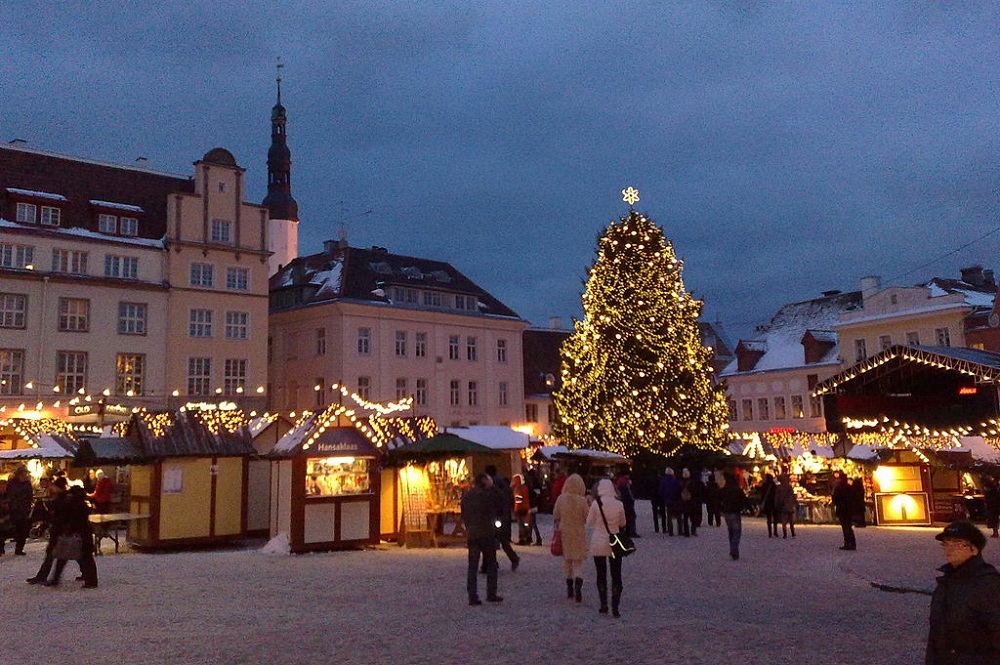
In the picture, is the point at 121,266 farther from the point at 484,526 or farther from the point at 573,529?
the point at 573,529

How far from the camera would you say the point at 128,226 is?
42.9 m

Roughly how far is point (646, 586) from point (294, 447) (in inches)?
333

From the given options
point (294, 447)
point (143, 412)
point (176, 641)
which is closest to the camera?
point (176, 641)

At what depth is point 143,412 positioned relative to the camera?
20.1m

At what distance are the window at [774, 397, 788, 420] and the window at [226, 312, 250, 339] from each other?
3177 cm

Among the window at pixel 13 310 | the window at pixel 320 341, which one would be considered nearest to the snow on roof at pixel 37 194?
the window at pixel 13 310

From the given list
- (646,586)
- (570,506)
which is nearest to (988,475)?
(646,586)

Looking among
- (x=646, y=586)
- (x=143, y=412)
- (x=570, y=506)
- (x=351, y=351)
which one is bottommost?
(x=646, y=586)

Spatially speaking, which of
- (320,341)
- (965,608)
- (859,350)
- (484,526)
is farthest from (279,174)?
(965,608)

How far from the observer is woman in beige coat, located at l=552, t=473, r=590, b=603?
11.3m

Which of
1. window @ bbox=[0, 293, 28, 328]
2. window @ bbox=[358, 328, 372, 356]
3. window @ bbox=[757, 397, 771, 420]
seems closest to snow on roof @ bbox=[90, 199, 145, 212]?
window @ bbox=[0, 293, 28, 328]

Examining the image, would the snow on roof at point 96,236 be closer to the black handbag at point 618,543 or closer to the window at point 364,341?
the window at point 364,341

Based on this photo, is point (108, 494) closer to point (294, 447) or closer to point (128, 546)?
point (128, 546)

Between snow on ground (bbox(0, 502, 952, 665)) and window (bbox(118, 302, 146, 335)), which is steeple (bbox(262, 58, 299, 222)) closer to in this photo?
window (bbox(118, 302, 146, 335))
